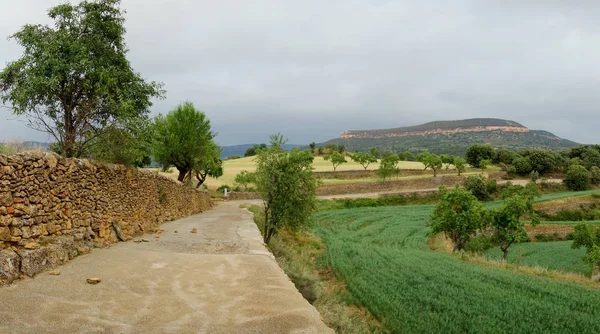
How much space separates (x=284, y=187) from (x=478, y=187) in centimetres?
5361

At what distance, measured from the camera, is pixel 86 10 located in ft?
56.6

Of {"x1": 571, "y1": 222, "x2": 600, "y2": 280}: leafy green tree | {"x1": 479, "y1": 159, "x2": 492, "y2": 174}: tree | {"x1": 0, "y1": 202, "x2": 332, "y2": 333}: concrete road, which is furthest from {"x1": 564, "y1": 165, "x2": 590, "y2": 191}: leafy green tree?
{"x1": 0, "y1": 202, "x2": 332, "y2": 333}: concrete road

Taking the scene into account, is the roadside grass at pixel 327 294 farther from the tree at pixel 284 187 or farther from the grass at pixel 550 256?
the grass at pixel 550 256

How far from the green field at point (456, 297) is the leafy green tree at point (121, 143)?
34.9 ft

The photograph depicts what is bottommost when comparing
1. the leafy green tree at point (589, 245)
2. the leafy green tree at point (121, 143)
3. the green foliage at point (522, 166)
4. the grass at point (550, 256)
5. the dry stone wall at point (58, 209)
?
the grass at point (550, 256)

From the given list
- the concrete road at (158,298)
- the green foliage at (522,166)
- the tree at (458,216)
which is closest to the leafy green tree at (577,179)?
the green foliage at (522,166)

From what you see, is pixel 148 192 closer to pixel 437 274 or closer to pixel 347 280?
pixel 347 280

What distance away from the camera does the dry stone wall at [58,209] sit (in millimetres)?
7824

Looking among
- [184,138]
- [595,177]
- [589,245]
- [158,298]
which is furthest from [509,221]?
[595,177]

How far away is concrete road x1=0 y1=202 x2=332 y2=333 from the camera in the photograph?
19.6 feet

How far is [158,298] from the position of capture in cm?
732

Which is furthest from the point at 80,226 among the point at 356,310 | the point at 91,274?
the point at 356,310

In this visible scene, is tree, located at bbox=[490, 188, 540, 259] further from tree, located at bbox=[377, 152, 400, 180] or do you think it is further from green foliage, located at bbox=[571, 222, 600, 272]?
tree, located at bbox=[377, 152, 400, 180]

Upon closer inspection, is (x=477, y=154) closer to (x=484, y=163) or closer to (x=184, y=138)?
(x=484, y=163)
